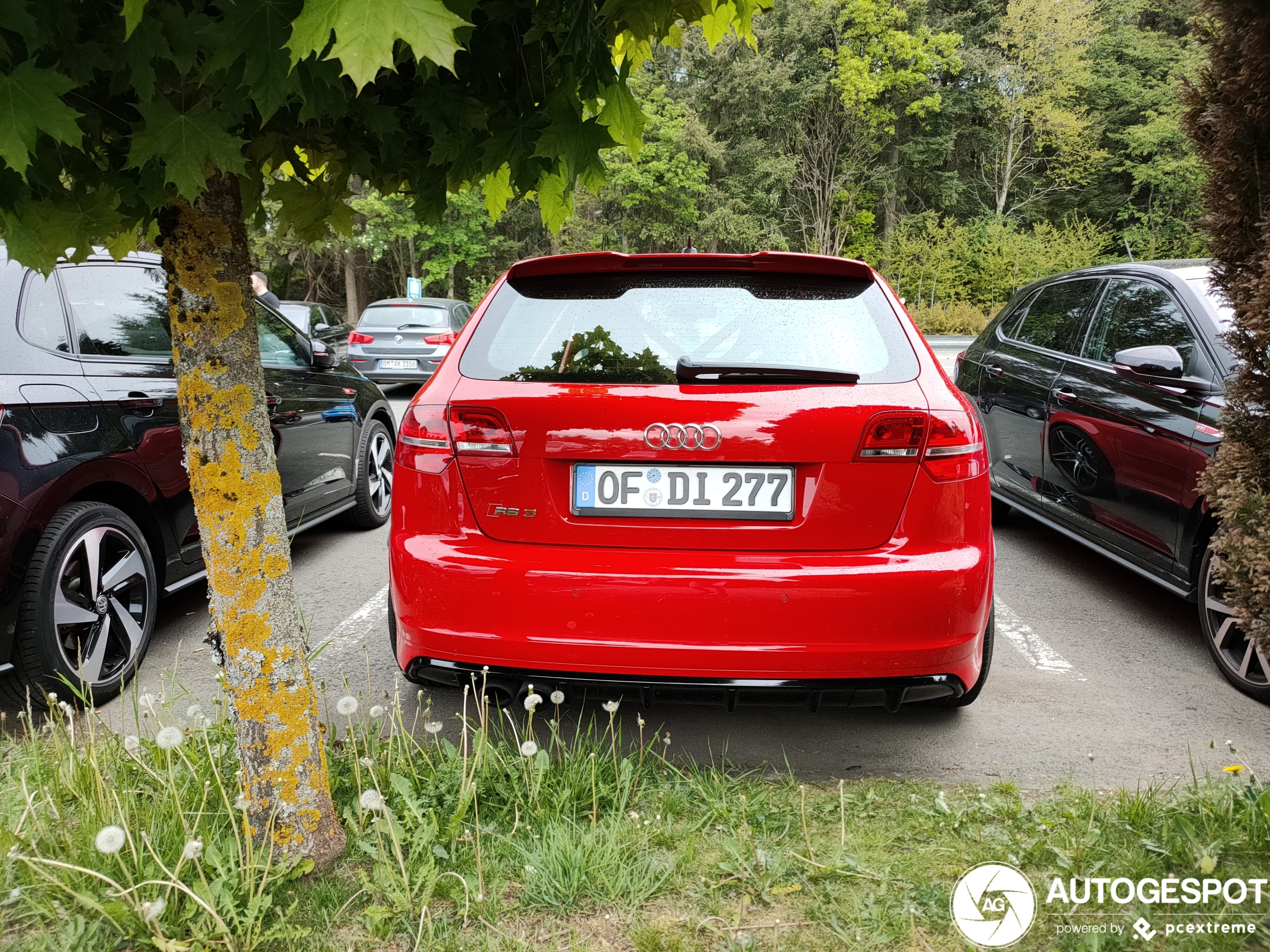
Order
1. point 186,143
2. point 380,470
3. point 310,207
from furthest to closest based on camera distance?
point 380,470, point 310,207, point 186,143

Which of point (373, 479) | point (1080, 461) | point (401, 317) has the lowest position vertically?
point (373, 479)

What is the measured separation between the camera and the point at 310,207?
87.3 inches

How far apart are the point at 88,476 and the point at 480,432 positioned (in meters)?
1.77

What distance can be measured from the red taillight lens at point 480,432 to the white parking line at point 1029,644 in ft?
8.54

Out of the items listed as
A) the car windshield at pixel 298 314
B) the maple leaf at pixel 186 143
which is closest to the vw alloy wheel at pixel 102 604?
the maple leaf at pixel 186 143

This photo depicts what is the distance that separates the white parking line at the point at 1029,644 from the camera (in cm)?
379

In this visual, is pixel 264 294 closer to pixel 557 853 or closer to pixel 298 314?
pixel 557 853

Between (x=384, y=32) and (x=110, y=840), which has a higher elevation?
(x=384, y=32)

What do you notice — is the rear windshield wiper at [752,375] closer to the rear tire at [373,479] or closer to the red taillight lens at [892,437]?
the red taillight lens at [892,437]

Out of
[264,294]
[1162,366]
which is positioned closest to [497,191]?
[1162,366]

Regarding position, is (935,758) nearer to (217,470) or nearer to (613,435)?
(613,435)

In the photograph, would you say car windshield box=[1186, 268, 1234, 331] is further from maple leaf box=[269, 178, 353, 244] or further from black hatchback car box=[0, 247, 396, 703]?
black hatchback car box=[0, 247, 396, 703]

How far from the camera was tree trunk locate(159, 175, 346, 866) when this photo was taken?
1991 millimetres

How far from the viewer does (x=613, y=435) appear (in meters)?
2.45
